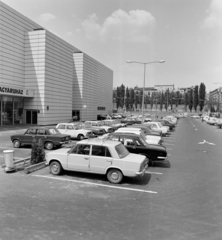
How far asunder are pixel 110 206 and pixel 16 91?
26.9 metres

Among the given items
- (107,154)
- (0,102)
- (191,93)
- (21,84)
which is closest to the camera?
(107,154)

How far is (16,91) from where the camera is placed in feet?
94.6

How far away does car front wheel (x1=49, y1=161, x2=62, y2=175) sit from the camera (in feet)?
27.8

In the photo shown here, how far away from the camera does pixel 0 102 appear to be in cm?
2912

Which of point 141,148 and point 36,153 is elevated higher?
point 141,148

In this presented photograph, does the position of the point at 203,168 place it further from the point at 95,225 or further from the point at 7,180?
the point at 7,180

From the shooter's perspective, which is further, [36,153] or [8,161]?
[36,153]

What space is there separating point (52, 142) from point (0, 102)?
63.4 ft

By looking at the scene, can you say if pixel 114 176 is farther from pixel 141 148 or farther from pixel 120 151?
pixel 141 148

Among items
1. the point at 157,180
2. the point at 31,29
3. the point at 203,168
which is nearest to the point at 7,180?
the point at 157,180

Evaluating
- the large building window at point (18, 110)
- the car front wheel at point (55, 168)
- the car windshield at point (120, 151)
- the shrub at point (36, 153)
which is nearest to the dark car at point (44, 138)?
the shrub at point (36, 153)

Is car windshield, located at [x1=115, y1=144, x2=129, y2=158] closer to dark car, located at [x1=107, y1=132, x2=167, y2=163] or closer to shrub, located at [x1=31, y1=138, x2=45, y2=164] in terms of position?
dark car, located at [x1=107, y1=132, x2=167, y2=163]

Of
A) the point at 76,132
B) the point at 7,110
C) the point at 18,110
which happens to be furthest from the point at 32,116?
the point at 76,132

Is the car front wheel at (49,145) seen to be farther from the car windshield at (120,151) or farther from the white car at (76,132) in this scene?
the car windshield at (120,151)
